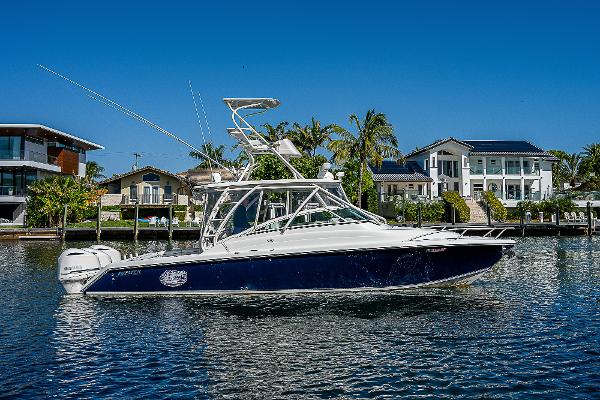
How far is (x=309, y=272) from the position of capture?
1520 cm

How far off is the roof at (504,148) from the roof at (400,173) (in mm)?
7080

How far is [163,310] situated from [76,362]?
4069 mm

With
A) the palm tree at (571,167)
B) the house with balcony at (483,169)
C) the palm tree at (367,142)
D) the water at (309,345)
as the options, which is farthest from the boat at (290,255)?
the palm tree at (571,167)

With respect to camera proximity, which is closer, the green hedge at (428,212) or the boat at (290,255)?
the boat at (290,255)

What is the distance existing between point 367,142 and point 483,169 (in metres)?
22.6

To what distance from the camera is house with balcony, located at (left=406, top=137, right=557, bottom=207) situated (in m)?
69.1

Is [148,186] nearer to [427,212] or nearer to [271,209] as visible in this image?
[427,212]

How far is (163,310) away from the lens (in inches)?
575

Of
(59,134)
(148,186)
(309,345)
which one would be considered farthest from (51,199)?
(309,345)

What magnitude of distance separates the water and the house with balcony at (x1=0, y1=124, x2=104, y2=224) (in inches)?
1715

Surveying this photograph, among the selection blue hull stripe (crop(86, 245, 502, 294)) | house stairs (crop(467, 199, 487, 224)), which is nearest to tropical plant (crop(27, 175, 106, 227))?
house stairs (crop(467, 199, 487, 224))

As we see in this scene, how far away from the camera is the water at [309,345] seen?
907cm

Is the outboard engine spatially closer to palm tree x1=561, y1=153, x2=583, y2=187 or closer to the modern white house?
the modern white house

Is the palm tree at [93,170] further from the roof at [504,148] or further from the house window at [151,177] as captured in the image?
the roof at [504,148]
